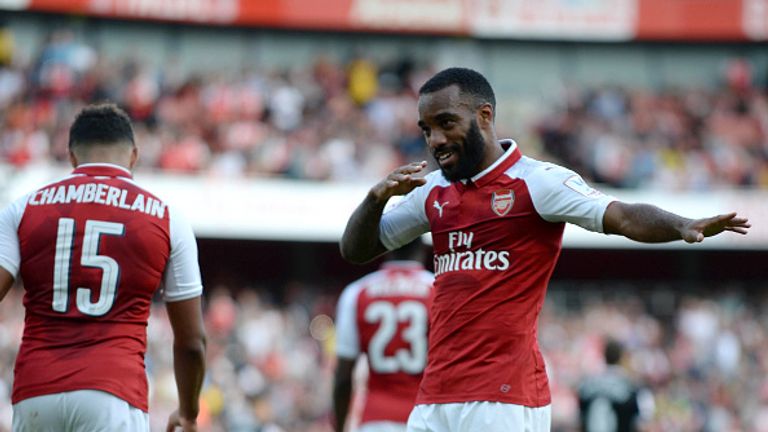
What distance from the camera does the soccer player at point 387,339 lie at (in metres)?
7.77

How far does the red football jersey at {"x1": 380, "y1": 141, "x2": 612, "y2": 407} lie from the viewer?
5098mm

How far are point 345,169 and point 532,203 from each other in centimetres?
1751

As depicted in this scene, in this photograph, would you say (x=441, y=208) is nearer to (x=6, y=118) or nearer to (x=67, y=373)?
(x=67, y=373)

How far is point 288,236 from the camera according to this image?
22547 mm

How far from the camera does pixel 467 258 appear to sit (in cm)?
526

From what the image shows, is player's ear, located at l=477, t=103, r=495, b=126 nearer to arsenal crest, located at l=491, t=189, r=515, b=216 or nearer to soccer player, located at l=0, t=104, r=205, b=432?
arsenal crest, located at l=491, t=189, r=515, b=216

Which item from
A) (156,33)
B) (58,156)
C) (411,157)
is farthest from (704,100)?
(58,156)

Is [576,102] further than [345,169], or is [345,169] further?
[576,102]

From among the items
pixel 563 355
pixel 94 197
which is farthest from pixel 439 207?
pixel 563 355

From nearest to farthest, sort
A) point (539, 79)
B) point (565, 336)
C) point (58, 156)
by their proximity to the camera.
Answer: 1. point (58, 156)
2. point (565, 336)
3. point (539, 79)

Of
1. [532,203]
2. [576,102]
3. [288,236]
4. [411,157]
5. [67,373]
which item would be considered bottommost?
[67,373]

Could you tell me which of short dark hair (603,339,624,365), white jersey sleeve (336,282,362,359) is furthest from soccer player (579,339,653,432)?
white jersey sleeve (336,282,362,359)

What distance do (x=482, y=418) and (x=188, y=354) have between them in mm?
1442

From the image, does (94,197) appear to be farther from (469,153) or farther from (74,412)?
(469,153)
